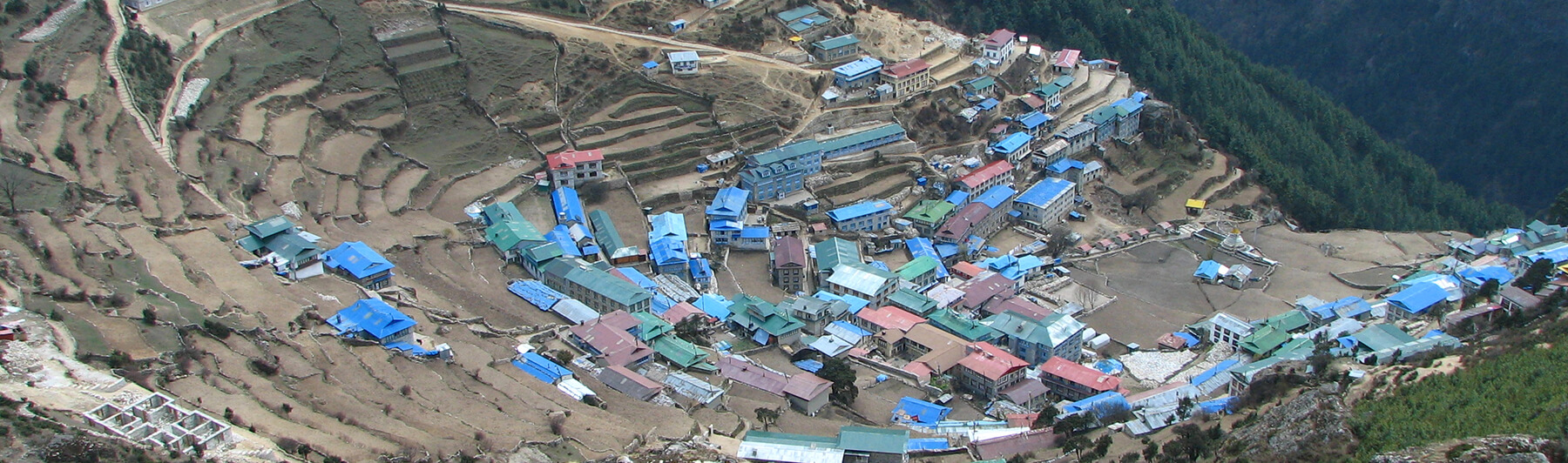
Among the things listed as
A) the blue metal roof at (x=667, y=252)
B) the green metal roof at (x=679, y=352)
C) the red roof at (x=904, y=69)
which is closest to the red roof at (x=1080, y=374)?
the green metal roof at (x=679, y=352)

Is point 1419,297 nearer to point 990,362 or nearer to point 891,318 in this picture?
point 990,362

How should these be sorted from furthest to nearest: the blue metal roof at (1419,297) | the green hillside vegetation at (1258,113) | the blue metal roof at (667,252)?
the green hillside vegetation at (1258,113), the blue metal roof at (667,252), the blue metal roof at (1419,297)

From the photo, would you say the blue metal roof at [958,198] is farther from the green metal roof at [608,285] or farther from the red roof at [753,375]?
the red roof at [753,375]

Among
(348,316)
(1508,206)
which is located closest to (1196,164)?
(1508,206)

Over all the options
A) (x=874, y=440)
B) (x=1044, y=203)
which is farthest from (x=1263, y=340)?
(x=874, y=440)

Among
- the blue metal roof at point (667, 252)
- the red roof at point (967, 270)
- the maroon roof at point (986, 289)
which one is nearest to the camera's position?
the maroon roof at point (986, 289)

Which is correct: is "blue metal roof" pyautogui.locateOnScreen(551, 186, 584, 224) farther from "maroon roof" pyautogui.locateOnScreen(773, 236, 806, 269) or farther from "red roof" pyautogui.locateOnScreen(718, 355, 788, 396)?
"red roof" pyautogui.locateOnScreen(718, 355, 788, 396)

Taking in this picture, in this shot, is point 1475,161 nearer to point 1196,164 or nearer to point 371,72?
point 1196,164
